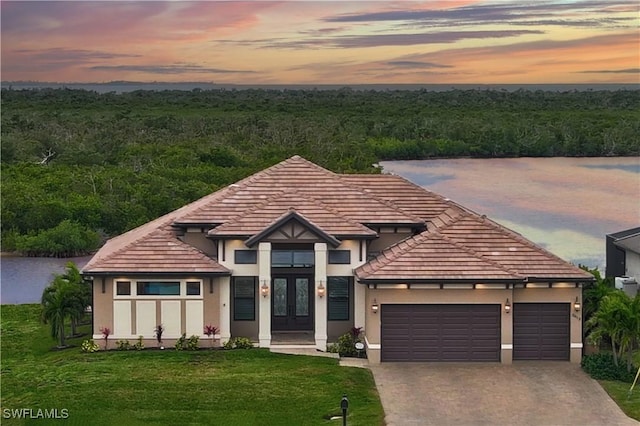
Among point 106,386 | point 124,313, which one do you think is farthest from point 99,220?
point 106,386

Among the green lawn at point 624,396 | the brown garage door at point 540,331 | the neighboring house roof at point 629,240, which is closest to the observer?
the green lawn at point 624,396

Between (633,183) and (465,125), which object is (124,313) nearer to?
(633,183)

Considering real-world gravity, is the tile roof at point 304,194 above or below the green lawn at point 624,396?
above

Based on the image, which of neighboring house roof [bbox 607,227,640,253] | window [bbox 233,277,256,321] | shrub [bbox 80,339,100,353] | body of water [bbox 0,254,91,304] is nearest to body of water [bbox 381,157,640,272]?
neighboring house roof [bbox 607,227,640,253]

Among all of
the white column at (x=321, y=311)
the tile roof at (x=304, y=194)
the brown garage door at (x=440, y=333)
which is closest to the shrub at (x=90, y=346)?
the tile roof at (x=304, y=194)

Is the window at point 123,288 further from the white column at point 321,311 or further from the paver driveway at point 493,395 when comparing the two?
the paver driveway at point 493,395

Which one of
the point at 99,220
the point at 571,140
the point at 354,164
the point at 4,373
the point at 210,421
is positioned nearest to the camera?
the point at 210,421

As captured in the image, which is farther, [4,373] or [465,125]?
[465,125]

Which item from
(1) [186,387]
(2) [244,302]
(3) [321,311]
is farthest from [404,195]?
(1) [186,387]
